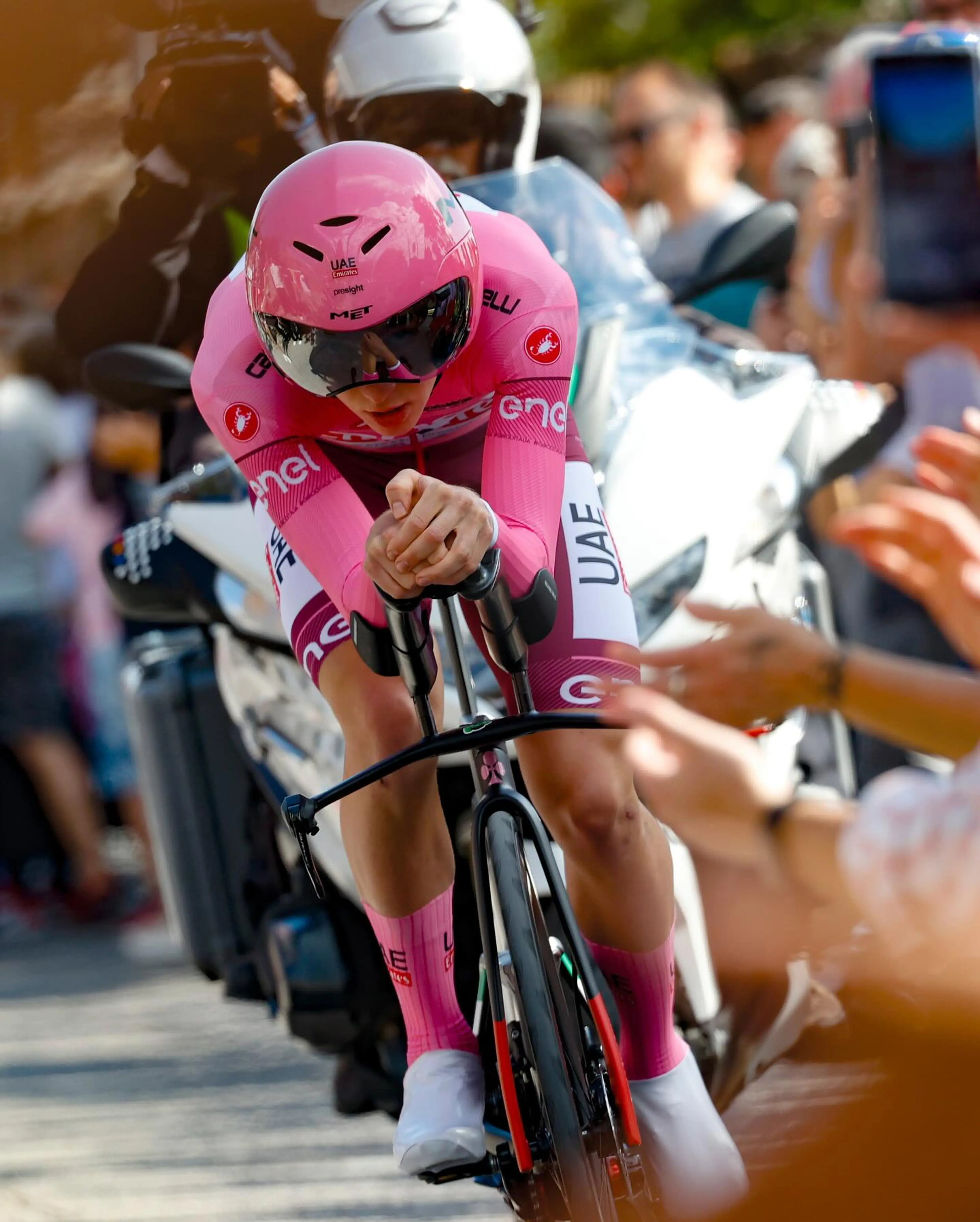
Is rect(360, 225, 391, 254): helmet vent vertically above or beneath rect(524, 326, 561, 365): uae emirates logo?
above

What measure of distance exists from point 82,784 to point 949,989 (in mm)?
7684

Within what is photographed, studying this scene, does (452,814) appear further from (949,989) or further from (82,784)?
(82,784)

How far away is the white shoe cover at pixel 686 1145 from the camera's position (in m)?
3.29

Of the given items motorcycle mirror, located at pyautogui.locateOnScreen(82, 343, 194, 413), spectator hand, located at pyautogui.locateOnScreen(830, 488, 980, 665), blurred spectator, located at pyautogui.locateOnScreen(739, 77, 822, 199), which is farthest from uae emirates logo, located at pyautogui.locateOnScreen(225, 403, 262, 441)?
blurred spectator, located at pyautogui.locateOnScreen(739, 77, 822, 199)

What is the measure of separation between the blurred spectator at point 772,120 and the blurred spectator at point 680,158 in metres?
0.79

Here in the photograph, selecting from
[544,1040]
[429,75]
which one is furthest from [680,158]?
[544,1040]

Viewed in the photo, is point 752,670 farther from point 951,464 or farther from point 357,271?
point 357,271

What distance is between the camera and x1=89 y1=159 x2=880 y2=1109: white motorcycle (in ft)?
13.1

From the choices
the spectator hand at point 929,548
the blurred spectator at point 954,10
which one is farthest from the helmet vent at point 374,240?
the blurred spectator at point 954,10

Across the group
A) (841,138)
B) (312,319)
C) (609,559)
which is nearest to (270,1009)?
(609,559)

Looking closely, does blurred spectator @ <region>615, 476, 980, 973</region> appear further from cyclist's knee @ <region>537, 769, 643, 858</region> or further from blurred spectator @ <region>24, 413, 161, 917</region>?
blurred spectator @ <region>24, 413, 161, 917</region>

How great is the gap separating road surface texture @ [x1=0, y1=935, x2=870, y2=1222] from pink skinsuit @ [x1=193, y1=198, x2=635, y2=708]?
92cm

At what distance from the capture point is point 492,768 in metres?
3.37

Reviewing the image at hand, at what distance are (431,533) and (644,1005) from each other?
42.0 inches
